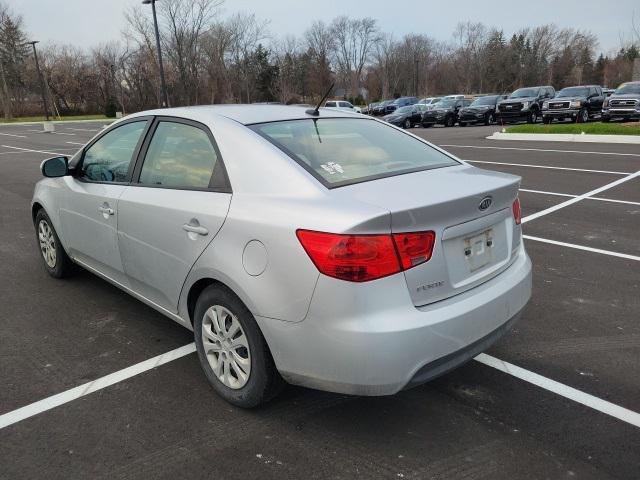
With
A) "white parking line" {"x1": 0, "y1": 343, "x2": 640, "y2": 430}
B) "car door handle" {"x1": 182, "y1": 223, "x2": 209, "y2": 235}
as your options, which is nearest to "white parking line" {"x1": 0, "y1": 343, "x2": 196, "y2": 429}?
"white parking line" {"x1": 0, "y1": 343, "x2": 640, "y2": 430}

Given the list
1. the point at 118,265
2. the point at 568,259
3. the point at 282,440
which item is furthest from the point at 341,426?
the point at 568,259

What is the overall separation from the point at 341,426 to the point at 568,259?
3.67 meters

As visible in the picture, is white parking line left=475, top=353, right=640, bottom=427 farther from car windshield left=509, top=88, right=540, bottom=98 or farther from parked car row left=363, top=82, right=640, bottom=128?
car windshield left=509, top=88, right=540, bottom=98

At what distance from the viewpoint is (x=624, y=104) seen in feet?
71.5

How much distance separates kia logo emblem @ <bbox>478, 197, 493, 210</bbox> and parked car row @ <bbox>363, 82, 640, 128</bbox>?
74.5 feet

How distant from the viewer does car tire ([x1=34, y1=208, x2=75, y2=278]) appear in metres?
4.83

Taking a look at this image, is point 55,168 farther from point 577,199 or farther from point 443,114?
point 443,114

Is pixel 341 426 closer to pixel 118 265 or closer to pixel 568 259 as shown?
pixel 118 265

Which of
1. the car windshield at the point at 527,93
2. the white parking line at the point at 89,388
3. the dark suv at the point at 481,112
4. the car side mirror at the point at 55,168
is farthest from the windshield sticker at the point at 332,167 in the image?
the dark suv at the point at 481,112

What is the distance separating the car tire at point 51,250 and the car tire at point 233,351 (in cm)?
241

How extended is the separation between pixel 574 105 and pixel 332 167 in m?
24.3

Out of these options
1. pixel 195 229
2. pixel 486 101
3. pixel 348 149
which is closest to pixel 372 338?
pixel 195 229

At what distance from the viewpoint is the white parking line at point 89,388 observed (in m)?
2.92

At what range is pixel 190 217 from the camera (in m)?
2.95
